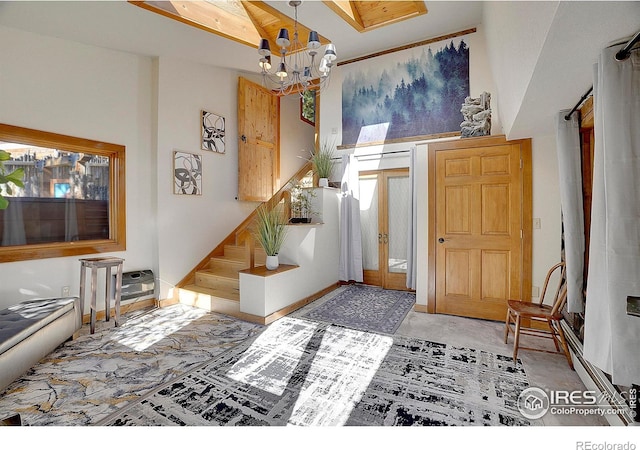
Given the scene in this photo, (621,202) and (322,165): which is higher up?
(322,165)

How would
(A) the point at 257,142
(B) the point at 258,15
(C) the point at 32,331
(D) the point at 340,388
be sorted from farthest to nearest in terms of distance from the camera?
(A) the point at 257,142 < (B) the point at 258,15 < (C) the point at 32,331 < (D) the point at 340,388

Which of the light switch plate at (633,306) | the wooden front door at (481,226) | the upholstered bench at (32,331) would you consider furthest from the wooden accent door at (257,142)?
the light switch plate at (633,306)

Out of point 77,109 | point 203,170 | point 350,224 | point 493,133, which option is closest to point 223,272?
point 203,170

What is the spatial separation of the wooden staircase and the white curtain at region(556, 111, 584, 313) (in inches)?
129

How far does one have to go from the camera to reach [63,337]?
9.40 feet

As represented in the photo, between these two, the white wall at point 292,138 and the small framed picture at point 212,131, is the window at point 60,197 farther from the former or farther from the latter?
the white wall at point 292,138

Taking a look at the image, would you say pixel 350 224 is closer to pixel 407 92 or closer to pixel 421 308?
pixel 421 308

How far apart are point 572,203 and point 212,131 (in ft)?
15.5

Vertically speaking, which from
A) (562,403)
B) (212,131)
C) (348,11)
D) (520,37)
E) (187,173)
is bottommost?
(562,403)

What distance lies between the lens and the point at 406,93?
497 centimetres

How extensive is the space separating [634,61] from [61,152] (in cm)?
499

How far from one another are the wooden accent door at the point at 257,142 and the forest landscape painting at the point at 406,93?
150 cm
